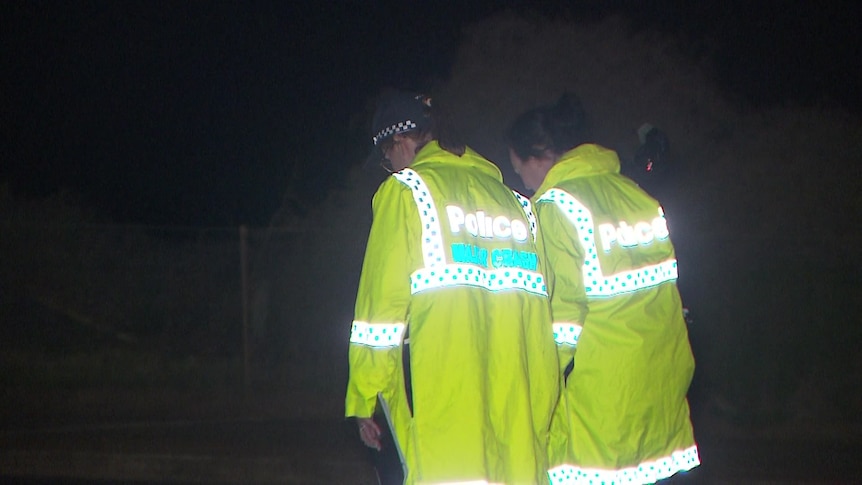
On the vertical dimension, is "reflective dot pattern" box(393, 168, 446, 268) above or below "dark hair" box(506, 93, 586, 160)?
below

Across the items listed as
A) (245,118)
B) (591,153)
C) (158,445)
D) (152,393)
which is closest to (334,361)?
(152,393)

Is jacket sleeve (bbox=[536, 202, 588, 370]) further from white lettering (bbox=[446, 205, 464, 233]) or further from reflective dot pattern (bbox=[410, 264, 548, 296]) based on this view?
white lettering (bbox=[446, 205, 464, 233])

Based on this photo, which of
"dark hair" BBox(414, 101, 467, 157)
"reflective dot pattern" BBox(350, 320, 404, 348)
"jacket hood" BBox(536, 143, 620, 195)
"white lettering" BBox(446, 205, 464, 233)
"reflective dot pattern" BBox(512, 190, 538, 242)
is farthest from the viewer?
"jacket hood" BBox(536, 143, 620, 195)

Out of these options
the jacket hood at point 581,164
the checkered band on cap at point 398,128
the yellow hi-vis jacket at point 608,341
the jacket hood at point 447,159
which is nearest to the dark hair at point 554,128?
the jacket hood at point 581,164

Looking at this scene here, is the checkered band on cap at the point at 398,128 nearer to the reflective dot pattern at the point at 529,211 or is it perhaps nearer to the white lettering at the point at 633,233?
the reflective dot pattern at the point at 529,211

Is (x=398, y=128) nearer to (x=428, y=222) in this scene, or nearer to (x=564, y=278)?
(x=428, y=222)

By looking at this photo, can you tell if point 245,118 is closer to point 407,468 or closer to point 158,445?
point 158,445

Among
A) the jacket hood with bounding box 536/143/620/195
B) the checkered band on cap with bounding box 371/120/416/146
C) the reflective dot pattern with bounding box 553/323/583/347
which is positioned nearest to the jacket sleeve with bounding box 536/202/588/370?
the reflective dot pattern with bounding box 553/323/583/347

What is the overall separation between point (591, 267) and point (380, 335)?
860 millimetres

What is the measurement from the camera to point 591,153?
3561 millimetres

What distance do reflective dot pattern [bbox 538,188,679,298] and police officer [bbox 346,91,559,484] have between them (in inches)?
12.8

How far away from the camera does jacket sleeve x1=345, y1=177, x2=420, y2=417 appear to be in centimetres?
283

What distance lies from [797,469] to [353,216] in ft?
19.7

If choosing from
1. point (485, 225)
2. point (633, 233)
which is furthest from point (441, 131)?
point (633, 233)
